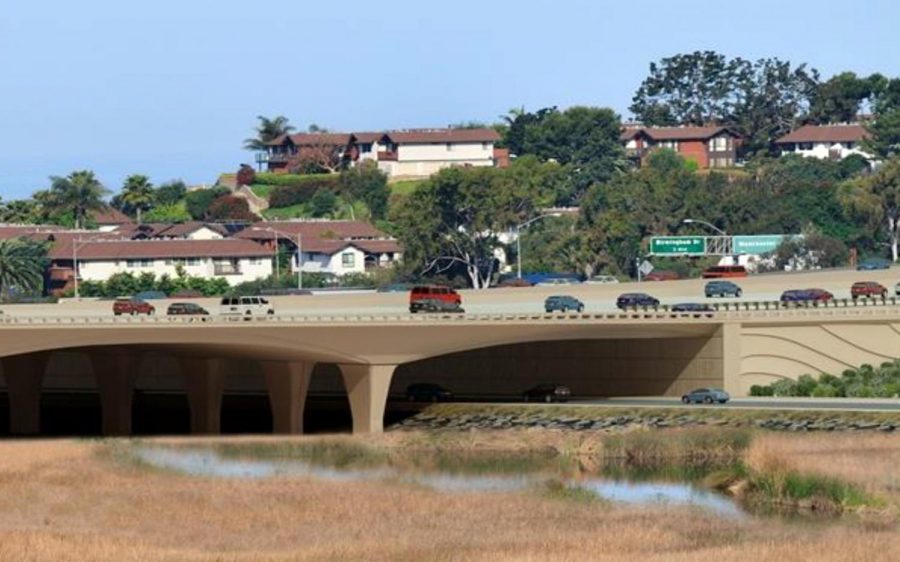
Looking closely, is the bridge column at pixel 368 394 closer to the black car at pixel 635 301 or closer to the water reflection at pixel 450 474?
the water reflection at pixel 450 474

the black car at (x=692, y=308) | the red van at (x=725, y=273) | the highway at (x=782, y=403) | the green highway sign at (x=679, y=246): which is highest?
the green highway sign at (x=679, y=246)

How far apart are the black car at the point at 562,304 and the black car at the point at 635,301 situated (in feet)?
7.06

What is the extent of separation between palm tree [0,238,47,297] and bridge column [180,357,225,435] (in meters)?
69.0

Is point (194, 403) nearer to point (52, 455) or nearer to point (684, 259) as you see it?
point (52, 455)

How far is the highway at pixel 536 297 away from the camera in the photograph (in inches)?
5059

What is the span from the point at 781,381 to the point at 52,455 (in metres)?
38.0

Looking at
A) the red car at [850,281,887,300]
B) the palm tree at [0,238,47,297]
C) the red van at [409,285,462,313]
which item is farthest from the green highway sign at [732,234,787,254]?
the red van at [409,285,462,313]

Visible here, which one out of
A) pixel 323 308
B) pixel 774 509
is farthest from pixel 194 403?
pixel 774 509

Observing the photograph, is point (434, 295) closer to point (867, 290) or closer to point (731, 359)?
point (731, 359)

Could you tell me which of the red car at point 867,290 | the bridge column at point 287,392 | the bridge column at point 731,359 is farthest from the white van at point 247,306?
the red car at point 867,290

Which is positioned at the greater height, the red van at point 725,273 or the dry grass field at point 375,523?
the red van at point 725,273

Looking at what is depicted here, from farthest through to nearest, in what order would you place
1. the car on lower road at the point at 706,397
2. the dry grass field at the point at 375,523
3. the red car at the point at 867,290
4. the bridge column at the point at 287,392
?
the red car at the point at 867,290, the bridge column at the point at 287,392, the car on lower road at the point at 706,397, the dry grass field at the point at 375,523

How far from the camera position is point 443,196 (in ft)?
638

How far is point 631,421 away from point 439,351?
1074 cm
